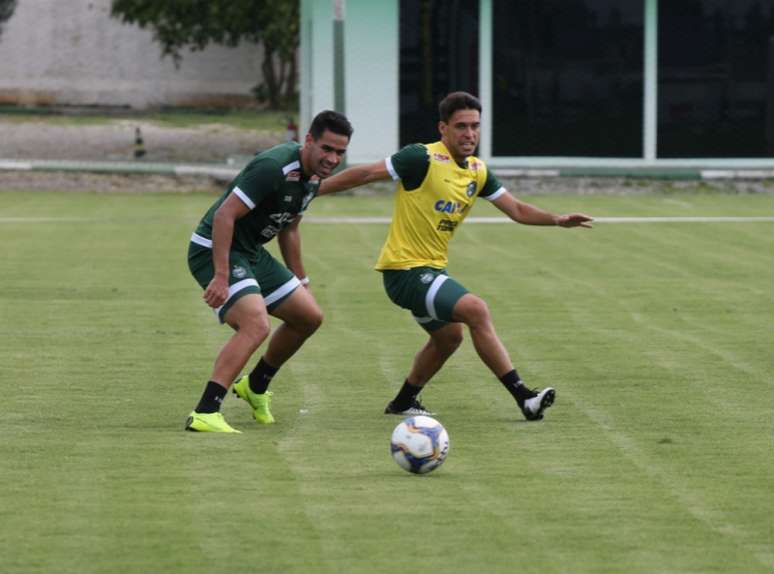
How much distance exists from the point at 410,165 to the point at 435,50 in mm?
23898

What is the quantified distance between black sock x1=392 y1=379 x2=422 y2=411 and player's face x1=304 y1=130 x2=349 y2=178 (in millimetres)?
1547

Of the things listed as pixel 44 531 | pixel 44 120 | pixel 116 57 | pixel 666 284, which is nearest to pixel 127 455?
pixel 44 531

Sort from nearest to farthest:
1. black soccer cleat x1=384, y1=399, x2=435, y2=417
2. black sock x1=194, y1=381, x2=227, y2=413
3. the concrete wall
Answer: black sock x1=194, y1=381, x2=227, y2=413, black soccer cleat x1=384, y1=399, x2=435, y2=417, the concrete wall

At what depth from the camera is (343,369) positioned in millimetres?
13117

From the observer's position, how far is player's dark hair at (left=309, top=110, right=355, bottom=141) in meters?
9.98

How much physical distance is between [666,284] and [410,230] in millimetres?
8566

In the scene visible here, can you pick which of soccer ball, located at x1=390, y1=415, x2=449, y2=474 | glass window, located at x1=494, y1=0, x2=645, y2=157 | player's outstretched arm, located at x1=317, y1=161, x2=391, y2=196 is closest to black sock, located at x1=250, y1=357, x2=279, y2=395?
player's outstretched arm, located at x1=317, y1=161, x2=391, y2=196

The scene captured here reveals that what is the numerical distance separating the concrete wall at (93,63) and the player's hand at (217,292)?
51198mm

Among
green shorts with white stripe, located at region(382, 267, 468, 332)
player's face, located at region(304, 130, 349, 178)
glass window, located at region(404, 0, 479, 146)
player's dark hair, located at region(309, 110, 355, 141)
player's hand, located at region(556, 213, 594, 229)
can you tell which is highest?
player's dark hair, located at region(309, 110, 355, 141)

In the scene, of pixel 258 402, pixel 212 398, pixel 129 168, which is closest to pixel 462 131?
pixel 258 402

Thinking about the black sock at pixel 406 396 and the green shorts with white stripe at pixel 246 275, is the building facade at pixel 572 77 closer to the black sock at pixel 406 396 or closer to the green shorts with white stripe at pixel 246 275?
the black sock at pixel 406 396

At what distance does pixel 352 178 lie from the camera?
34.3 feet

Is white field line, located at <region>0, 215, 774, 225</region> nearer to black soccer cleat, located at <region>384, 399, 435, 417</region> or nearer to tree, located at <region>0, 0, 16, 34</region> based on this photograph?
black soccer cleat, located at <region>384, 399, 435, 417</region>

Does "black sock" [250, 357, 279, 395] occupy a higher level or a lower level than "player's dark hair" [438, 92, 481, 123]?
lower
